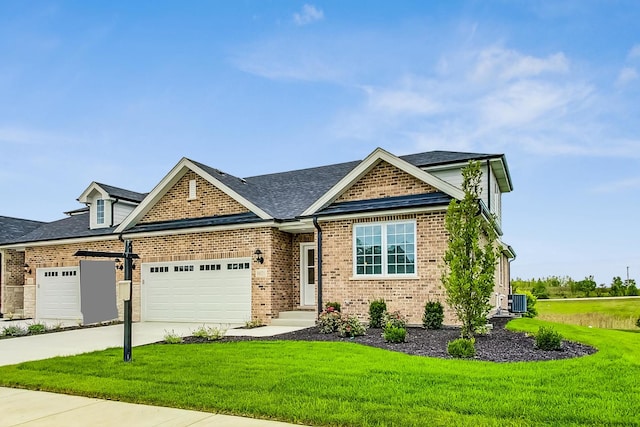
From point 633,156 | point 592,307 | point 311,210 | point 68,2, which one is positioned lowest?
point 592,307

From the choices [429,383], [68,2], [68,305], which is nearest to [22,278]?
[68,305]

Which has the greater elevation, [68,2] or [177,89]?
[68,2]

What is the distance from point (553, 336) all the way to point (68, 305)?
18.6 metres

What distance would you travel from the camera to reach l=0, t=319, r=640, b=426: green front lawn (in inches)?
219

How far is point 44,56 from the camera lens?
15016 millimetres

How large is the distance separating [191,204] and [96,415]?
43.3ft

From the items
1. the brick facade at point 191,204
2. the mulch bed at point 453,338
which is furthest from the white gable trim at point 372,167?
the mulch bed at point 453,338

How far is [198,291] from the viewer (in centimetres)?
1792

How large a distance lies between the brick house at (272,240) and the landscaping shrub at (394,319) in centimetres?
38

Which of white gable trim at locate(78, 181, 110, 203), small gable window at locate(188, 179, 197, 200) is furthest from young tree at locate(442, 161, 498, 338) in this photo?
white gable trim at locate(78, 181, 110, 203)

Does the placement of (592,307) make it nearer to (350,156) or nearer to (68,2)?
(350,156)

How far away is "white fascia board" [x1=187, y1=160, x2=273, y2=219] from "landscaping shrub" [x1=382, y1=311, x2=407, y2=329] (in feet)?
16.6

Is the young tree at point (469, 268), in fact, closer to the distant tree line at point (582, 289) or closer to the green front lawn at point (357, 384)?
the green front lawn at point (357, 384)

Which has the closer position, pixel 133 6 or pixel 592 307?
pixel 133 6
